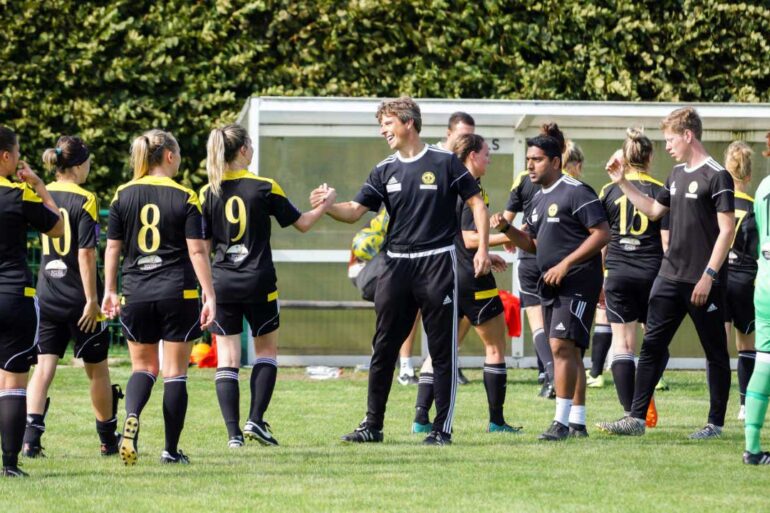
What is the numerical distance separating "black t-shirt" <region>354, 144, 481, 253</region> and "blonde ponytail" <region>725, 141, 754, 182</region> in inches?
106

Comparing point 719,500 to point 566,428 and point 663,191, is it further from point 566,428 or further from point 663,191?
point 663,191

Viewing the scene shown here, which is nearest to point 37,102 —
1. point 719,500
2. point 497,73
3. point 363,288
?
point 497,73

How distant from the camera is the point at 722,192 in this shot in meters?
8.00

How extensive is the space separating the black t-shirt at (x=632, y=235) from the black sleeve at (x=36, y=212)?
168 inches

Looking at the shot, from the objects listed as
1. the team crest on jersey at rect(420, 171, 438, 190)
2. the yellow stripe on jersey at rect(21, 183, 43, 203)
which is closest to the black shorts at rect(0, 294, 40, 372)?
the yellow stripe on jersey at rect(21, 183, 43, 203)

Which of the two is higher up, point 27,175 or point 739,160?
point 739,160

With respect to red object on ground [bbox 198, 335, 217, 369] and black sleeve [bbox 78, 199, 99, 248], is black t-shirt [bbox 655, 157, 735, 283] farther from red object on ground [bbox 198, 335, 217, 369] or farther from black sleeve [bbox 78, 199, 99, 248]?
red object on ground [bbox 198, 335, 217, 369]

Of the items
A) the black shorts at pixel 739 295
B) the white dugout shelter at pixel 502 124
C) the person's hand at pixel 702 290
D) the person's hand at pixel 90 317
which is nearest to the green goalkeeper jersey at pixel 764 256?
the person's hand at pixel 702 290

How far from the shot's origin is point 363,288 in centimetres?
998

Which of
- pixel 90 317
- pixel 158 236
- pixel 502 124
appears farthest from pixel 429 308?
pixel 502 124

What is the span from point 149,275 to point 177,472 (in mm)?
1140

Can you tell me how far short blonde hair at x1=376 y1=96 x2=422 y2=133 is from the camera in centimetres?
805

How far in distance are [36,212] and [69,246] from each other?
109 cm

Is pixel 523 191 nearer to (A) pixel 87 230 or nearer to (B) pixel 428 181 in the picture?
(B) pixel 428 181
